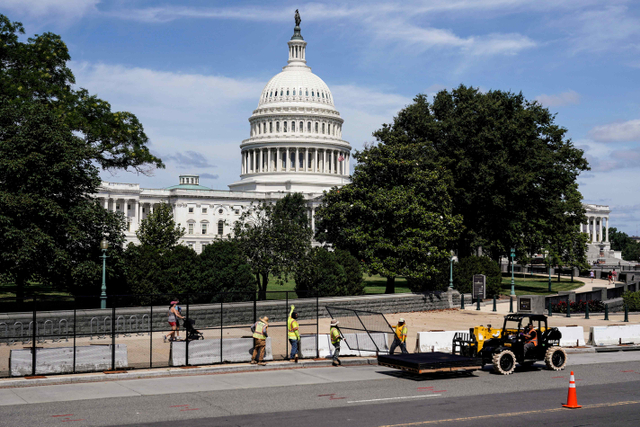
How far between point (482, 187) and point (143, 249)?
89.5 feet

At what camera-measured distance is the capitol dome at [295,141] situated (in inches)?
6580

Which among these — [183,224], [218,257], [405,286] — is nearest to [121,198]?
[183,224]

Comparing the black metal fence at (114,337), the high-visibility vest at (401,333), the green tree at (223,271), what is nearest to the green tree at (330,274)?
the green tree at (223,271)

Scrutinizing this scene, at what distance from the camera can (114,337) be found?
2466cm

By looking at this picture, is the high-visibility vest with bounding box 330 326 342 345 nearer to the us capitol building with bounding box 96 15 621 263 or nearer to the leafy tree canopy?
the leafy tree canopy

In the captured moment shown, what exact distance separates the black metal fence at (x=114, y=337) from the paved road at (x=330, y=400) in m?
1.48

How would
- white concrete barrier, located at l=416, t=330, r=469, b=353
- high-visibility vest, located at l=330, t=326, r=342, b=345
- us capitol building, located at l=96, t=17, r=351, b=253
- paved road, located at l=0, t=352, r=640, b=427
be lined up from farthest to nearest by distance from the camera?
1. us capitol building, located at l=96, t=17, r=351, b=253
2. white concrete barrier, located at l=416, t=330, r=469, b=353
3. high-visibility vest, located at l=330, t=326, r=342, b=345
4. paved road, located at l=0, t=352, r=640, b=427

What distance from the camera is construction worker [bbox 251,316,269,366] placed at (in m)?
24.7

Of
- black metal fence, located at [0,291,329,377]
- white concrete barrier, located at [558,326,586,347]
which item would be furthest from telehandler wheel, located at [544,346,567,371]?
black metal fence, located at [0,291,329,377]

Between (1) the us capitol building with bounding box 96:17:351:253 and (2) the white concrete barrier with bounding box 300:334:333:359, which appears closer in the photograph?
(2) the white concrete barrier with bounding box 300:334:333:359

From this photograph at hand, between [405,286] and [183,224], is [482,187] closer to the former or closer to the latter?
[405,286]

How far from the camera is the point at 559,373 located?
2400 centimetres

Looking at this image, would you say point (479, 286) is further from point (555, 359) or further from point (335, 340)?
point (335, 340)

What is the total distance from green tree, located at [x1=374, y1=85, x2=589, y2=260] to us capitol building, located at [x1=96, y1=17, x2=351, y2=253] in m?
92.4
